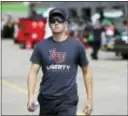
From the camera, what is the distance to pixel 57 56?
5996mm

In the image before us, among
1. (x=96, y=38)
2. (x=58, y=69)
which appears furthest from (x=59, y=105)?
(x=96, y=38)

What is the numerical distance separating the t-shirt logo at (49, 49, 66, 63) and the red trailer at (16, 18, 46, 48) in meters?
22.8

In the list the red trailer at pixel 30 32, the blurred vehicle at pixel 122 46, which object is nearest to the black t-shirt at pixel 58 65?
the blurred vehicle at pixel 122 46

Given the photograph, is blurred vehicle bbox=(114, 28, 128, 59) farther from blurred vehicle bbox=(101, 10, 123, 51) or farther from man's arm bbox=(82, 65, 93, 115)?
man's arm bbox=(82, 65, 93, 115)

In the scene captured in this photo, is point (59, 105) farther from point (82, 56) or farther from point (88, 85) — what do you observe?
point (82, 56)

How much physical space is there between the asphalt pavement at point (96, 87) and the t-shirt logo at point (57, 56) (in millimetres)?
4768

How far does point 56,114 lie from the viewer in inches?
240

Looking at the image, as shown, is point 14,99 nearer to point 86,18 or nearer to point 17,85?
point 17,85

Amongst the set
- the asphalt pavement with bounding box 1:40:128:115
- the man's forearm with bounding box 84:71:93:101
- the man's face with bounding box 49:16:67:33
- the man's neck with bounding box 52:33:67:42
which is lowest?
the asphalt pavement with bounding box 1:40:128:115

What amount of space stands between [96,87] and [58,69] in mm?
8395

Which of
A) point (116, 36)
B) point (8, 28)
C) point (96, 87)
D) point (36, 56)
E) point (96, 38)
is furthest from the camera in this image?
point (8, 28)

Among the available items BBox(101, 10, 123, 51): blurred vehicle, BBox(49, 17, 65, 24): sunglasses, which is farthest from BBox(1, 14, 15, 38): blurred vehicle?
BBox(49, 17, 65, 24): sunglasses

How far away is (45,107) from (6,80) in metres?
9.48

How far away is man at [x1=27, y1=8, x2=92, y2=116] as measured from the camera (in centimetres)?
602
